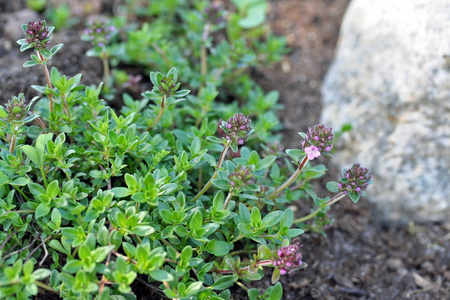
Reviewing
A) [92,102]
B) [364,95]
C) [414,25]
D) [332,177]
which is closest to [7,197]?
[92,102]

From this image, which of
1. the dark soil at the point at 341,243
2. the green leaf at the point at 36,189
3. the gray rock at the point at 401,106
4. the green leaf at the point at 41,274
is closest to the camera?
the green leaf at the point at 41,274

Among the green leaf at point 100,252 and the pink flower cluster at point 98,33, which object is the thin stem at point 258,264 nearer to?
the green leaf at point 100,252

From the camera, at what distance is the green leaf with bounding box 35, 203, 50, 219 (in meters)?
2.57

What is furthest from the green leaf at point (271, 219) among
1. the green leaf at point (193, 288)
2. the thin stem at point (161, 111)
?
the thin stem at point (161, 111)

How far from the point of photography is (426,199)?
12.4 feet

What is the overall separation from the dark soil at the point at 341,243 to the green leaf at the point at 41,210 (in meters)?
0.77

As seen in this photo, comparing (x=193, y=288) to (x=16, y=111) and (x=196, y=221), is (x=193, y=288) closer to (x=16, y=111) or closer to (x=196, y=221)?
(x=196, y=221)

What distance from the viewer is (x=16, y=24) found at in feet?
13.8

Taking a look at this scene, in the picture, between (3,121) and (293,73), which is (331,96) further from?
(3,121)

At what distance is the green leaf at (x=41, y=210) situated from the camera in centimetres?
257

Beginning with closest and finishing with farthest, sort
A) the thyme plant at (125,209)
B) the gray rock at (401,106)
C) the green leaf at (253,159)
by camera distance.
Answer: the thyme plant at (125,209), the green leaf at (253,159), the gray rock at (401,106)

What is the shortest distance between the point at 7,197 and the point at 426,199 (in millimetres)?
3173

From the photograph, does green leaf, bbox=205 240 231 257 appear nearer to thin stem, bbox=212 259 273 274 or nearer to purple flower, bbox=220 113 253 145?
thin stem, bbox=212 259 273 274

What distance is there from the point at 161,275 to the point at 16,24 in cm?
305
